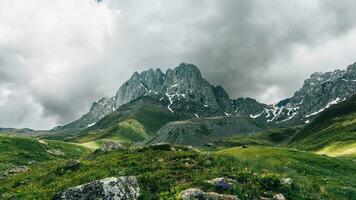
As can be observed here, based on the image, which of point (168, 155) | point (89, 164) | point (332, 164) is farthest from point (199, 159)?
point (332, 164)

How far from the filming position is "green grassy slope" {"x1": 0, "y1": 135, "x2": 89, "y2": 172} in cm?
9725

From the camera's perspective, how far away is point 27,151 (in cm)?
11038

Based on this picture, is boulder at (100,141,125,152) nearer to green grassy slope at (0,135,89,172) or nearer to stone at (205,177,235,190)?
stone at (205,177,235,190)

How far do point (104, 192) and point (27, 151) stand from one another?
291 feet

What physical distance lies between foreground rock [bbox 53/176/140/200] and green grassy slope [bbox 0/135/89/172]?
6643 cm

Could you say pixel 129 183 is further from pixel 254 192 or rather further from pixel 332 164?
pixel 332 164

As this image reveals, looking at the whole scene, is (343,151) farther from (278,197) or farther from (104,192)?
(104,192)

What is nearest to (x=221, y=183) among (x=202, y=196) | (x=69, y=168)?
(x=202, y=196)

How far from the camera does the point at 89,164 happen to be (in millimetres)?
42906

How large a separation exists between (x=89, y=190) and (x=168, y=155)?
1582 cm

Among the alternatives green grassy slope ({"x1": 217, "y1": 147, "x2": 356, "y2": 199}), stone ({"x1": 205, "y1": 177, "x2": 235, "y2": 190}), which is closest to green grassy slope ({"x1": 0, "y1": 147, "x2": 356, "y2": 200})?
stone ({"x1": 205, "y1": 177, "x2": 235, "y2": 190})

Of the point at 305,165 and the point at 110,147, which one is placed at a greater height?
the point at 110,147

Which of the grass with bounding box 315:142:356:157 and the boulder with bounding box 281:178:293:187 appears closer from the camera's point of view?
the boulder with bounding box 281:178:293:187

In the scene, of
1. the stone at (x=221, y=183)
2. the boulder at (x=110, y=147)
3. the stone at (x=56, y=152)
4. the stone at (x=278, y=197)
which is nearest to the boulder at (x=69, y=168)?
the boulder at (x=110, y=147)
